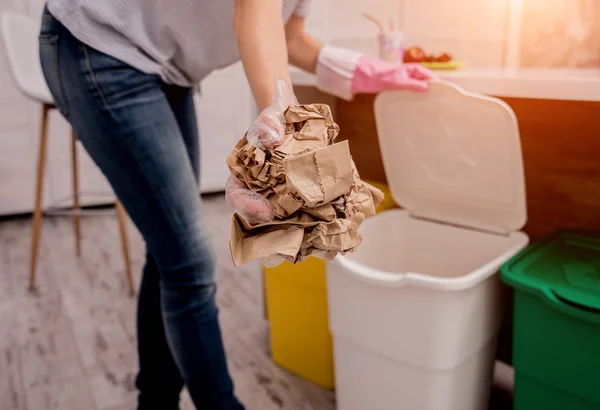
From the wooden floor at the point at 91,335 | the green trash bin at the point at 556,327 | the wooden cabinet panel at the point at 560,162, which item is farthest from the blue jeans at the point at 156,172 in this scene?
the wooden cabinet panel at the point at 560,162

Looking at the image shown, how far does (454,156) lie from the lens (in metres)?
1.12

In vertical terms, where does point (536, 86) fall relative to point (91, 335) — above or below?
above

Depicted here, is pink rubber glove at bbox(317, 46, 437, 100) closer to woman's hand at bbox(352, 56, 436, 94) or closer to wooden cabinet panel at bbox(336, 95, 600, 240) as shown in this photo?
woman's hand at bbox(352, 56, 436, 94)

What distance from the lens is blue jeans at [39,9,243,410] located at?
0.79m

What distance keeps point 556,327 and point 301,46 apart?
0.68 meters

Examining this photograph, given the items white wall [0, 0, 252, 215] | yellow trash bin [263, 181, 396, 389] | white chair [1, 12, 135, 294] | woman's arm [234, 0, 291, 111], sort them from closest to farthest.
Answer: woman's arm [234, 0, 291, 111], yellow trash bin [263, 181, 396, 389], white chair [1, 12, 135, 294], white wall [0, 0, 252, 215]

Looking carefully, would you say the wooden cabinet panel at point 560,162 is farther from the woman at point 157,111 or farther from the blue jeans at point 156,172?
the blue jeans at point 156,172

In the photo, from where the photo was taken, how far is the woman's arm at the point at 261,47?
600mm

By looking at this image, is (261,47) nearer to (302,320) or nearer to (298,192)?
(298,192)

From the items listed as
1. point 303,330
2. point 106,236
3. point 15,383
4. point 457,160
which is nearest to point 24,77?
point 106,236

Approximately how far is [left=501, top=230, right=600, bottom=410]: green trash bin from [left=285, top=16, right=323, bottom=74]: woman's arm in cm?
53

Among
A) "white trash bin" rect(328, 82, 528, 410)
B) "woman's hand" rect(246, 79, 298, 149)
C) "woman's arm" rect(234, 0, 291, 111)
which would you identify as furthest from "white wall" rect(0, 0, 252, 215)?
"woman's hand" rect(246, 79, 298, 149)

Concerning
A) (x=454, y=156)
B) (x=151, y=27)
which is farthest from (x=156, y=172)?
(x=454, y=156)

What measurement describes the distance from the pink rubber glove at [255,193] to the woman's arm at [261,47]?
81 mm
